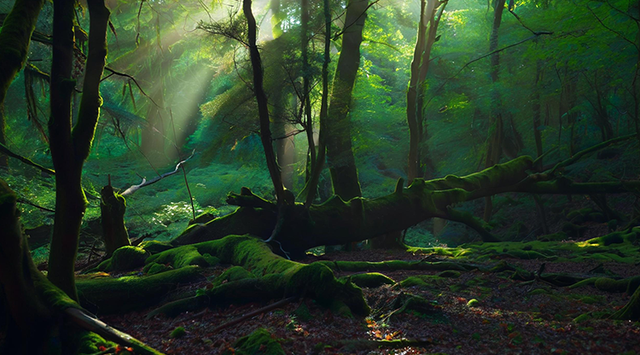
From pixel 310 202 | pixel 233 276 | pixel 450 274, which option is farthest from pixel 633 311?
pixel 310 202

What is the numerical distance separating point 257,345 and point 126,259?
482 centimetres

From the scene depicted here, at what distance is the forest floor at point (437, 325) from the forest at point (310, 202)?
0.03 meters

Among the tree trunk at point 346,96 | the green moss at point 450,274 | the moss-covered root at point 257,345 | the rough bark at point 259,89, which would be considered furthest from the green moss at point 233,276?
A: the tree trunk at point 346,96

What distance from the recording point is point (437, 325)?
15.4ft

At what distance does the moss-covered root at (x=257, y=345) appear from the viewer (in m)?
3.89

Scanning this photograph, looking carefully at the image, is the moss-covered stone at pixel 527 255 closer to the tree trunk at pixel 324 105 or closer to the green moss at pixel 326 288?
the tree trunk at pixel 324 105

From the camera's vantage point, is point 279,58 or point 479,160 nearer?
point 279,58

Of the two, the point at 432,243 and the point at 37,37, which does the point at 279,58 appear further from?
the point at 432,243

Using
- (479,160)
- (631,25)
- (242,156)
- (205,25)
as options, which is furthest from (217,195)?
(631,25)

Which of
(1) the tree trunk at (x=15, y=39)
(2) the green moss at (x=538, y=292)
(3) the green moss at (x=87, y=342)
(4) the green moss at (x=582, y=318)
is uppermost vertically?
(1) the tree trunk at (x=15, y=39)

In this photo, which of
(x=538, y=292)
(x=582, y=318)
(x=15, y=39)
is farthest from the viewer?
(x=538, y=292)

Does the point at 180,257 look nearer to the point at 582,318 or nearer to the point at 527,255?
the point at 582,318

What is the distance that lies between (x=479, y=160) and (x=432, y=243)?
4847 millimetres

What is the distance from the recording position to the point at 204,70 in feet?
80.6
